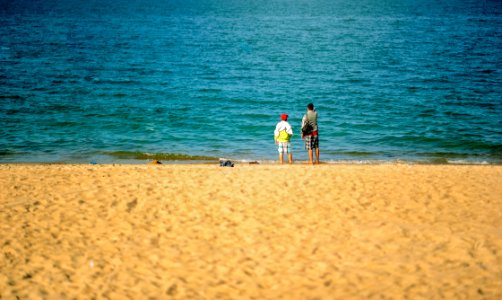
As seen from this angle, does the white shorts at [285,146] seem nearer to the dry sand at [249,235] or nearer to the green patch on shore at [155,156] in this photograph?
the dry sand at [249,235]

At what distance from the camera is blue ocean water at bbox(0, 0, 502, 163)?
22453 mm

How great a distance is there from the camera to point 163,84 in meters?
35.7

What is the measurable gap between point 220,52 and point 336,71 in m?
14.1

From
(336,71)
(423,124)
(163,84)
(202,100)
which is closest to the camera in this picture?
(423,124)

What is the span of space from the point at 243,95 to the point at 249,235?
2229cm

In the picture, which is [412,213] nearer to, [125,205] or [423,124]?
[125,205]

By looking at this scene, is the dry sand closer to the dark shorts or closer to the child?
the dark shorts

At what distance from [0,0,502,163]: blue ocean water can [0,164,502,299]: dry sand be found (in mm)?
6693

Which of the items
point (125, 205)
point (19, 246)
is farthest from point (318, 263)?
point (19, 246)

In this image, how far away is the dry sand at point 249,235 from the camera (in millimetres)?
8617

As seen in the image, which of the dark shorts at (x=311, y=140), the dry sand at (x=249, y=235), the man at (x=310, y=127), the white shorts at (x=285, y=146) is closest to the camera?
the dry sand at (x=249, y=235)

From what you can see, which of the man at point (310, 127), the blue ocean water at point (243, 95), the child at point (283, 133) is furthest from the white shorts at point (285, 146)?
the blue ocean water at point (243, 95)

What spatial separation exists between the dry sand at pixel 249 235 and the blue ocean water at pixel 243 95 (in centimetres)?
669

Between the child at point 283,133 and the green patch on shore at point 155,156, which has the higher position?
the child at point 283,133
